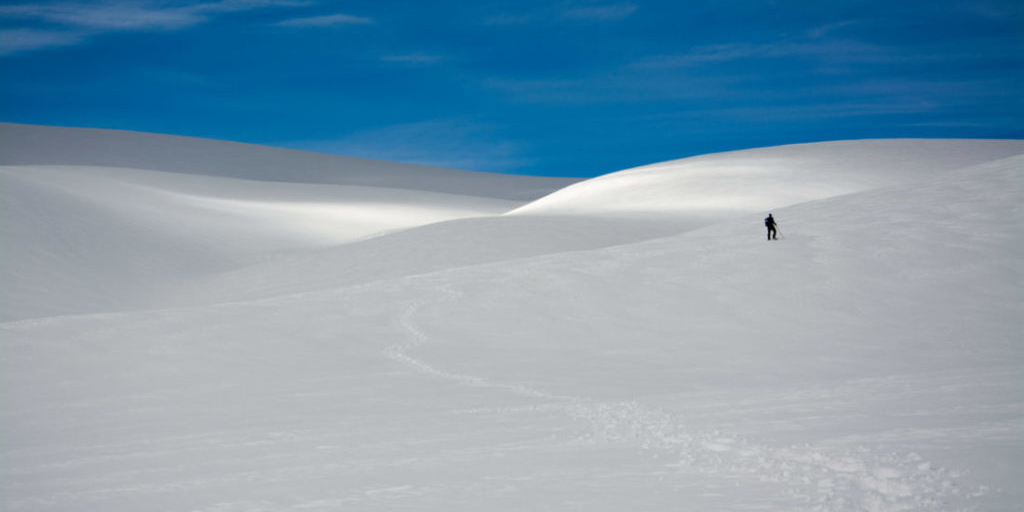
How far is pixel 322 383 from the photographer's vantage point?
1229 centimetres

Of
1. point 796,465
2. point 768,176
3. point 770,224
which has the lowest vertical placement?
point 796,465

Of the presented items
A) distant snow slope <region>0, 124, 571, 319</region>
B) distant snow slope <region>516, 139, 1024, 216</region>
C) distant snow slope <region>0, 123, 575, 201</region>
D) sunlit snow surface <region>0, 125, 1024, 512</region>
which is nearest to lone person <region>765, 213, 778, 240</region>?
sunlit snow surface <region>0, 125, 1024, 512</region>

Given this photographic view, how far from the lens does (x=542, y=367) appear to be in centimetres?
1317

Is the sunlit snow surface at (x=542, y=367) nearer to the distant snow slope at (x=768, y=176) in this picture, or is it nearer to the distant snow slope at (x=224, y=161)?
the distant snow slope at (x=768, y=176)

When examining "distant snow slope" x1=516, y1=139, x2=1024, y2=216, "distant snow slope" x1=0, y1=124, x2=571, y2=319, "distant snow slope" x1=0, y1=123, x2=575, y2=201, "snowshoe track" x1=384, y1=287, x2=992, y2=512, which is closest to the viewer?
"snowshoe track" x1=384, y1=287, x2=992, y2=512

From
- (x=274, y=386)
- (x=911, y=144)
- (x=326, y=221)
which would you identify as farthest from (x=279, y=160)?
(x=274, y=386)

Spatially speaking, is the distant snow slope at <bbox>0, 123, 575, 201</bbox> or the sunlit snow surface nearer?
the sunlit snow surface

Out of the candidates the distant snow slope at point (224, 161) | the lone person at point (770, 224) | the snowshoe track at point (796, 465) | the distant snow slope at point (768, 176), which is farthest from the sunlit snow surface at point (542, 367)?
the distant snow slope at point (224, 161)

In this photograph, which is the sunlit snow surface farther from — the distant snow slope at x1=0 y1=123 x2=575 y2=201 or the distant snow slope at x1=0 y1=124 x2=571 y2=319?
the distant snow slope at x1=0 y1=123 x2=575 y2=201

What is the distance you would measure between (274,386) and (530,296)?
7.19 meters

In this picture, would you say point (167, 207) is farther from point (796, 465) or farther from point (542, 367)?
point (796, 465)

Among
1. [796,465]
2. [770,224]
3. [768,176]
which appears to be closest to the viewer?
[796,465]

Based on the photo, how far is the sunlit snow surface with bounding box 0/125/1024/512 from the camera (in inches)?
275

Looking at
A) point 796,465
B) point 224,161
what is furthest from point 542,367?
point 224,161
